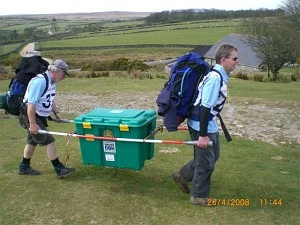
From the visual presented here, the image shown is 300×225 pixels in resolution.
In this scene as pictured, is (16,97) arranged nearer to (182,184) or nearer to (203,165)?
(182,184)

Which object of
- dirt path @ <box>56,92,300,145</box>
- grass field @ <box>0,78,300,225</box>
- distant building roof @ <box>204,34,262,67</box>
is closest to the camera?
grass field @ <box>0,78,300,225</box>

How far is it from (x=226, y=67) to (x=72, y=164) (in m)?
3.83

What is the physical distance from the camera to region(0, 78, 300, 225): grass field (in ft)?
16.8

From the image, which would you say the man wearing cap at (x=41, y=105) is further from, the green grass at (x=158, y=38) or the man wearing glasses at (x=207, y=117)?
the green grass at (x=158, y=38)

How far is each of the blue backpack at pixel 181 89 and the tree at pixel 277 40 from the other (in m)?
30.7

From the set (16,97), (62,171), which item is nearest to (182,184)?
(62,171)

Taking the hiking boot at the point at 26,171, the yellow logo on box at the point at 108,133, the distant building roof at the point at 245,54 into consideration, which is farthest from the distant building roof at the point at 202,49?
the yellow logo on box at the point at 108,133

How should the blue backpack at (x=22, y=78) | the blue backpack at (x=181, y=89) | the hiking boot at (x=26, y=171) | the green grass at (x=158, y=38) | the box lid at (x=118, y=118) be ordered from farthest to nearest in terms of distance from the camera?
1. the green grass at (x=158, y=38)
2. the hiking boot at (x=26, y=171)
3. the blue backpack at (x=22, y=78)
4. the box lid at (x=118, y=118)
5. the blue backpack at (x=181, y=89)

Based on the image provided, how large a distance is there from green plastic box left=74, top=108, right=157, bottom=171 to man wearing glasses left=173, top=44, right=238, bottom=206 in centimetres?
85

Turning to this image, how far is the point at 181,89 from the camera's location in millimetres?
4965

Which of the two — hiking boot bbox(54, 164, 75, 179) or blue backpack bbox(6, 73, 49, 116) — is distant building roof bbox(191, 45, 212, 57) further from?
blue backpack bbox(6, 73, 49, 116)

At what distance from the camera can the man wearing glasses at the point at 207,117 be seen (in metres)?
4.77

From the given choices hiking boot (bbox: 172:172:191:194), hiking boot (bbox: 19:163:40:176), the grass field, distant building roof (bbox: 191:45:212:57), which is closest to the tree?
the grass field

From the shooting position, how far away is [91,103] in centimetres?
1583
